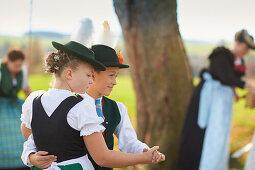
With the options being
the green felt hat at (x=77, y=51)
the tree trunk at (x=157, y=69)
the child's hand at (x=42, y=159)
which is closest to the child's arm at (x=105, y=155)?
the child's hand at (x=42, y=159)

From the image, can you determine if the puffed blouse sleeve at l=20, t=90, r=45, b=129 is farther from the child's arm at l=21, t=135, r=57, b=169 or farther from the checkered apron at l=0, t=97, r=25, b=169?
the checkered apron at l=0, t=97, r=25, b=169

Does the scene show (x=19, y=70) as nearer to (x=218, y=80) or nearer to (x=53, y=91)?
(x=218, y=80)

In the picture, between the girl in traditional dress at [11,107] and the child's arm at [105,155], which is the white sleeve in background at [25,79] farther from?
the child's arm at [105,155]

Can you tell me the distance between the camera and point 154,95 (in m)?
4.91

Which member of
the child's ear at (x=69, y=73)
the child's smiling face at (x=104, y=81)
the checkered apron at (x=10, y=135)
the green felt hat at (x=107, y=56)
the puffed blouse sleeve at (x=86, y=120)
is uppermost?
the green felt hat at (x=107, y=56)

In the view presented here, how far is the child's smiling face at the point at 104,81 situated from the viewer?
1844 millimetres

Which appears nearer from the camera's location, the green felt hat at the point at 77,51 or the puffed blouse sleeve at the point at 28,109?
the green felt hat at the point at 77,51

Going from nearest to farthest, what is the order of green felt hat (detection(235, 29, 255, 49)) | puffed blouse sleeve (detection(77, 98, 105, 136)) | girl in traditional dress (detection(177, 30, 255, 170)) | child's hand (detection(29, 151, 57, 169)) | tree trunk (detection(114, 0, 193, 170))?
puffed blouse sleeve (detection(77, 98, 105, 136)) < child's hand (detection(29, 151, 57, 169)) < girl in traditional dress (detection(177, 30, 255, 170)) < green felt hat (detection(235, 29, 255, 49)) < tree trunk (detection(114, 0, 193, 170))

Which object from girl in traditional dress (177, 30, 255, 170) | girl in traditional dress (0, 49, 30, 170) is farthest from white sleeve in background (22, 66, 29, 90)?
girl in traditional dress (177, 30, 255, 170)

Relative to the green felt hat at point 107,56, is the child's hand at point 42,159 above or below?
below

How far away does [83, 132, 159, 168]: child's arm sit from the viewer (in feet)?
4.93

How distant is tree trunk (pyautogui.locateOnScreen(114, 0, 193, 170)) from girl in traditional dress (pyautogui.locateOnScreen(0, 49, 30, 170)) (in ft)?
5.10

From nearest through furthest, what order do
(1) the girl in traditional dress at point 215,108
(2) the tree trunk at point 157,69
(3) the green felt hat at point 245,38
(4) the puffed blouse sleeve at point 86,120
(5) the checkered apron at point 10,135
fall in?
1. (4) the puffed blouse sleeve at point 86,120
2. (5) the checkered apron at point 10,135
3. (1) the girl in traditional dress at point 215,108
4. (3) the green felt hat at point 245,38
5. (2) the tree trunk at point 157,69

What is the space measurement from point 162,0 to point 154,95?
1316mm
